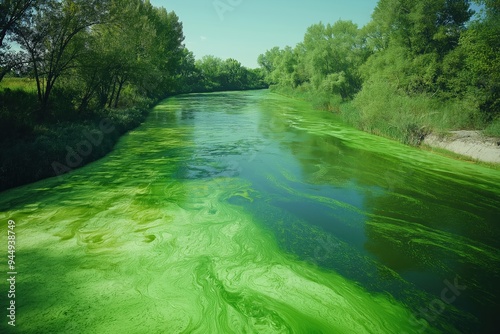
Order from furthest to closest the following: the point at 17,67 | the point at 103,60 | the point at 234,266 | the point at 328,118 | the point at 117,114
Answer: the point at 328,118 → the point at 117,114 → the point at 103,60 → the point at 17,67 → the point at 234,266

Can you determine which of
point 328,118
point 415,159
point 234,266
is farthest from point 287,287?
point 328,118

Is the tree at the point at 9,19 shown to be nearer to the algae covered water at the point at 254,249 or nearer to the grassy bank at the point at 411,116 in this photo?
the algae covered water at the point at 254,249

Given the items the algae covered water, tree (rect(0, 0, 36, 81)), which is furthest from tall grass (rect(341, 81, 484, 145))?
tree (rect(0, 0, 36, 81))

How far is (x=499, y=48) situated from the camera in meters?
10.7

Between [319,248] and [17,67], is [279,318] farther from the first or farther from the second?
[17,67]

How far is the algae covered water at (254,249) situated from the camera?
10.5 ft

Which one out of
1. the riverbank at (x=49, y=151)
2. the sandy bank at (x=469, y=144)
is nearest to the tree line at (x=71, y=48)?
the riverbank at (x=49, y=151)

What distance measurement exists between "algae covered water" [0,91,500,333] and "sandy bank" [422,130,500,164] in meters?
0.74

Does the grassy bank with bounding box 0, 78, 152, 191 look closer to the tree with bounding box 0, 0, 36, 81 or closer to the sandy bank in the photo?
the tree with bounding box 0, 0, 36, 81

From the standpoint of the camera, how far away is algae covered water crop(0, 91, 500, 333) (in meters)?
3.21

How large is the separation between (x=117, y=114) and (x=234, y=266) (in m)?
12.6

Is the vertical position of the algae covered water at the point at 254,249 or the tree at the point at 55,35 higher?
the tree at the point at 55,35

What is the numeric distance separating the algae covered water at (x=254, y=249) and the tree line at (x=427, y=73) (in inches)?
152

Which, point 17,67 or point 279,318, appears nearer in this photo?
point 279,318
